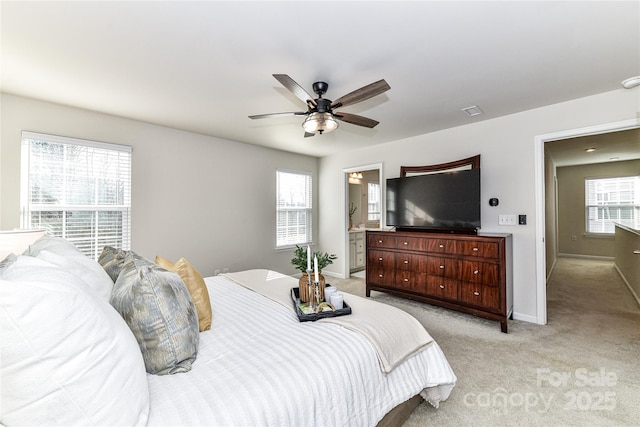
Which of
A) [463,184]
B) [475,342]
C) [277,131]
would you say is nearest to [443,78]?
[463,184]

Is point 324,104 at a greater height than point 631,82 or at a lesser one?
lesser

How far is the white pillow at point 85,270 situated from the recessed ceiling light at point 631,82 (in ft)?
13.7

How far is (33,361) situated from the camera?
27.3 inches

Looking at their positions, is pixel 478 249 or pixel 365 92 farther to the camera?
pixel 478 249

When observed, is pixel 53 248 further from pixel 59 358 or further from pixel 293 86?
pixel 293 86

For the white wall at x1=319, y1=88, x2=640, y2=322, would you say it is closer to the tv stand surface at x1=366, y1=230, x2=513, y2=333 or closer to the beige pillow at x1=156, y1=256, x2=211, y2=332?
the tv stand surface at x1=366, y1=230, x2=513, y2=333

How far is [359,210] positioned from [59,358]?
6.03m

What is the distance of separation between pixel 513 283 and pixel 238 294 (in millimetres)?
3270

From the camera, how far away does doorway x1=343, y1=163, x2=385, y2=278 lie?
5.41m

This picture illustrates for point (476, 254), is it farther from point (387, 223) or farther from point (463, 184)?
point (387, 223)

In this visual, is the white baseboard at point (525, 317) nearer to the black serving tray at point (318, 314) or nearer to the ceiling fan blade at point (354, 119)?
the black serving tray at point (318, 314)

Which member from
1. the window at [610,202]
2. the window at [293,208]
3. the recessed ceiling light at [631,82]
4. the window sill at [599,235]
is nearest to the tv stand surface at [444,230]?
the recessed ceiling light at [631,82]

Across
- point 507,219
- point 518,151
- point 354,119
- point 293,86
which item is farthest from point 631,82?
point 293,86

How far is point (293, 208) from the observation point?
5465 mm
